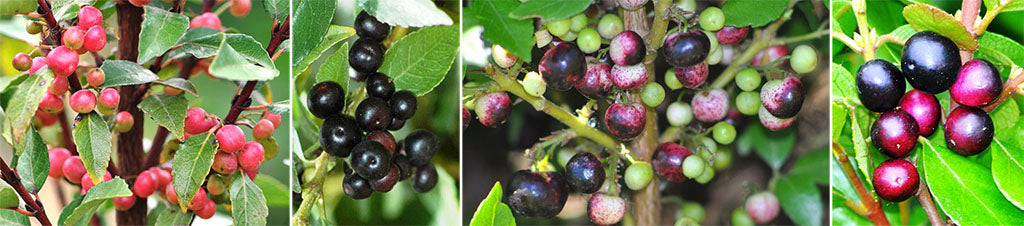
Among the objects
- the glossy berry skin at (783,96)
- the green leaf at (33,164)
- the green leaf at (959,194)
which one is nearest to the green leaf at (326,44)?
the green leaf at (33,164)

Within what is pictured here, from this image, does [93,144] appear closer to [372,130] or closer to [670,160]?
[372,130]

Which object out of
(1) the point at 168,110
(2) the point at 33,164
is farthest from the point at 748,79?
(2) the point at 33,164

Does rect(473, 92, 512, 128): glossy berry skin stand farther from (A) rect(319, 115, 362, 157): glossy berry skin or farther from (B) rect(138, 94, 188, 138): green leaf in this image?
(B) rect(138, 94, 188, 138): green leaf

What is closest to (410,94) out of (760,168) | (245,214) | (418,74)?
(418,74)

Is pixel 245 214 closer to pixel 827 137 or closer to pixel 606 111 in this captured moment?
pixel 606 111

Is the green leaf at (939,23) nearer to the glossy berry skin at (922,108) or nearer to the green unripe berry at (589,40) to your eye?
the glossy berry skin at (922,108)

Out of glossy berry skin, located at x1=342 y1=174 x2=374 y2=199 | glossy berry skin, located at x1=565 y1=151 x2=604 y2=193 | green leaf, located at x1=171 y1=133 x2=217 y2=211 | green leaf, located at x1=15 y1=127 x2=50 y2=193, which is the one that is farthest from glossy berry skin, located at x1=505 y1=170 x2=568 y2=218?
green leaf, located at x1=15 y1=127 x2=50 y2=193

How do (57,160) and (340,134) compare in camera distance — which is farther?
(57,160)
